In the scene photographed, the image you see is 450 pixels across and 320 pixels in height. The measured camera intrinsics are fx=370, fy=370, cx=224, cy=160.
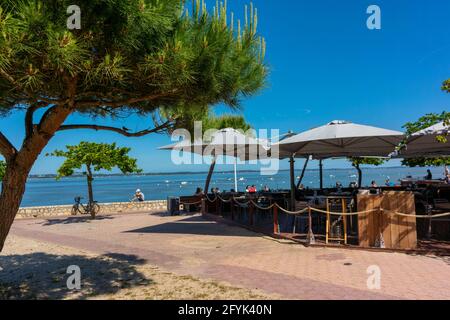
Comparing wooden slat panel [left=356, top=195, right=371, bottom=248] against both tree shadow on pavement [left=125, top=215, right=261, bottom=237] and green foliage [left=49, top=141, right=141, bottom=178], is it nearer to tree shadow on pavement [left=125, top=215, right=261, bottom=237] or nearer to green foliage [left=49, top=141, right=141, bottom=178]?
tree shadow on pavement [left=125, top=215, right=261, bottom=237]

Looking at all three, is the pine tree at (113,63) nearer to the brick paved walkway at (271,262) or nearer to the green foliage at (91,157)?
the brick paved walkway at (271,262)

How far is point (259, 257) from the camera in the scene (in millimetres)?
7125

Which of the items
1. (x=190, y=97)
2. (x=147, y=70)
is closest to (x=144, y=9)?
(x=147, y=70)

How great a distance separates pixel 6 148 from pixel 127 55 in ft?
7.61

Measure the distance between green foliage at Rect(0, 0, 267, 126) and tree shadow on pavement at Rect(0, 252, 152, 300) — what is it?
266cm

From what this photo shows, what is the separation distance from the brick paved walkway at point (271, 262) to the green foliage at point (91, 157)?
15.8 ft

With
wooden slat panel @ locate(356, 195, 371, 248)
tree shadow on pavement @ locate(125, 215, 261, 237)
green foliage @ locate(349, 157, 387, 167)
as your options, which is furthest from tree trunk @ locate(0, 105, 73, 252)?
green foliage @ locate(349, 157, 387, 167)

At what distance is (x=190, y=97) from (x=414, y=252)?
5034 mm

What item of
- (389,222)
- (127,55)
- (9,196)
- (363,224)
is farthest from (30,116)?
(389,222)

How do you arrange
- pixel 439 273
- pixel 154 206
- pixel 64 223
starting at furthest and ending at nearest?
pixel 154 206 < pixel 64 223 < pixel 439 273

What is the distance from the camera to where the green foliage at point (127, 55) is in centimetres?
338

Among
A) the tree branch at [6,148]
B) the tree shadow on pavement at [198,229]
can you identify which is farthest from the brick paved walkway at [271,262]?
the tree branch at [6,148]

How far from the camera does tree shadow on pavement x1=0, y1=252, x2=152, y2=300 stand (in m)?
5.29
